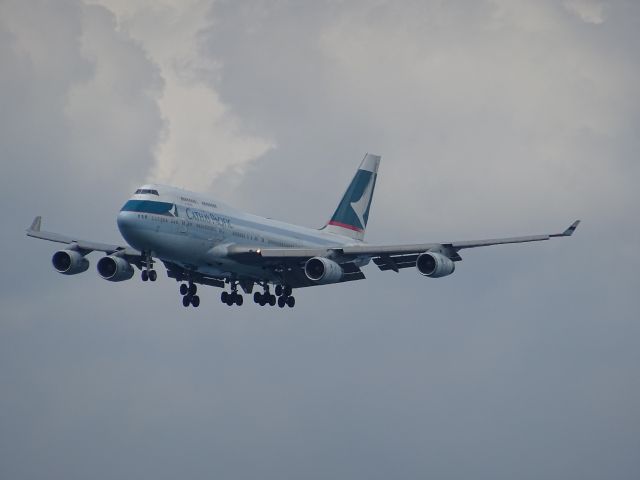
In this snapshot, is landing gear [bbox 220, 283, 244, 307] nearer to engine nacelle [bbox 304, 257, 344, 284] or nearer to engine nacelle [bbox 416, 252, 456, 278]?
engine nacelle [bbox 304, 257, 344, 284]

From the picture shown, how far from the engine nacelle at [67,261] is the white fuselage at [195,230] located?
1073 centimetres

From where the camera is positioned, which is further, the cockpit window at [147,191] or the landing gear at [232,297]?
the landing gear at [232,297]

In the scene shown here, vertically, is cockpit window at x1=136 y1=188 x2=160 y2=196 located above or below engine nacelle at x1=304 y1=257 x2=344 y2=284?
above

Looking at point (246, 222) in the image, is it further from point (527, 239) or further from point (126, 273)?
point (527, 239)

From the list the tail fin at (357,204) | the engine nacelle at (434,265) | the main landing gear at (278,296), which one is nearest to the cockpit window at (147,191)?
the main landing gear at (278,296)

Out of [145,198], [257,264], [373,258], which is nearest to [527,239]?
[373,258]

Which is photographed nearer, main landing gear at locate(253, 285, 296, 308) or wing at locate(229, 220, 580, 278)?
wing at locate(229, 220, 580, 278)

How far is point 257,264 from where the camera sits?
100000 mm

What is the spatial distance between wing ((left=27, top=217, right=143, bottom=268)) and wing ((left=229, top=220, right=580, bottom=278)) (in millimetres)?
9586

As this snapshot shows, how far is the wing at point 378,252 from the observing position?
315ft

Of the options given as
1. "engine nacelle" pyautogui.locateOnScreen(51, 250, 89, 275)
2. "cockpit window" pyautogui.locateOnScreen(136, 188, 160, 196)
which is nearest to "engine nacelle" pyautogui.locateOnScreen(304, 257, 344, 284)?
"cockpit window" pyautogui.locateOnScreen(136, 188, 160, 196)

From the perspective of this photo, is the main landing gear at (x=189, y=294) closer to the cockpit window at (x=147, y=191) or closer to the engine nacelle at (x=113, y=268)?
the engine nacelle at (x=113, y=268)

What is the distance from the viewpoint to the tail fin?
116 meters

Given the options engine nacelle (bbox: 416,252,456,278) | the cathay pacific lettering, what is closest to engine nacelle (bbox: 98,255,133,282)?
the cathay pacific lettering
